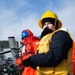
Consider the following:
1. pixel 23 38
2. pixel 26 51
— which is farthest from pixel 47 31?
pixel 23 38

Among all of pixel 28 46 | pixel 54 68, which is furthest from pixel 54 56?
pixel 28 46

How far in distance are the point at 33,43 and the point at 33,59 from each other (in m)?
3.11

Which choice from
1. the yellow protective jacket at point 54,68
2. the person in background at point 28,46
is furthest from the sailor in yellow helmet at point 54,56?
the person in background at point 28,46

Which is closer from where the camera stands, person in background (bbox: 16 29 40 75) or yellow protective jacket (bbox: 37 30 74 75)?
yellow protective jacket (bbox: 37 30 74 75)

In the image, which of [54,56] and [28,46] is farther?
[28,46]

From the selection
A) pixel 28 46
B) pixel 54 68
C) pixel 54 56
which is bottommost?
pixel 54 68

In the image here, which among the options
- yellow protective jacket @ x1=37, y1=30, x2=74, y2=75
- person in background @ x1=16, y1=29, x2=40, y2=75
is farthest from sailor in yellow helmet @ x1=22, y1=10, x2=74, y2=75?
person in background @ x1=16, y1=29, x2=40, y2=75

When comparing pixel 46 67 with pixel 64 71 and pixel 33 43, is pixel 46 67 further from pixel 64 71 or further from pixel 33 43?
pixel 33 43

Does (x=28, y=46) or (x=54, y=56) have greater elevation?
(x=28, y=46)

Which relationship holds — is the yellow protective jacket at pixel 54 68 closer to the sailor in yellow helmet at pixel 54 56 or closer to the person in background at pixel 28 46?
the sailor in yellow helmet at pixel 54 56

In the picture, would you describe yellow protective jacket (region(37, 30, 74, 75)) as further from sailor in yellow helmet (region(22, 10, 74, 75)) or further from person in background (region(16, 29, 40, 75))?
person in background (region(16, 29, 40, 75))

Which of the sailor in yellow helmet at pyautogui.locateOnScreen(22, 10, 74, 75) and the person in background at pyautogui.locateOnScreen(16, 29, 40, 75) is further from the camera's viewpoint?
the person in background at pyautogui.locateOnScreen(16, 29, 40, 75)

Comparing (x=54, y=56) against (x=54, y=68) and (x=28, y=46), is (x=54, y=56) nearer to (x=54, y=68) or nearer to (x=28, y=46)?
(x=54, y=68)

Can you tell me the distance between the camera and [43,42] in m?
3.03
